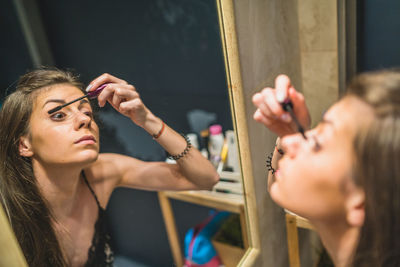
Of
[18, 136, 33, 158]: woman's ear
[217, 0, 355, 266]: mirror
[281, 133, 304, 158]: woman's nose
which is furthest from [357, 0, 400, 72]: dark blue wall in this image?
[18, 136, 33, 158]: woman's ear

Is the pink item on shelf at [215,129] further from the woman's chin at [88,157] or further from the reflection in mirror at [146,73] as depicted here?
the woman's chin at [88,157]

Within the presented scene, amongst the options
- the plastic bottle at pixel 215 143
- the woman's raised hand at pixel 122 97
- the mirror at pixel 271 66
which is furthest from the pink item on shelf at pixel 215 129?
the woman's raised hand at pixel 122 97

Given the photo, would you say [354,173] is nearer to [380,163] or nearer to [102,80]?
Answer: [380,163]

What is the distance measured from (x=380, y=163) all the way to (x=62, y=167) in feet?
1.93

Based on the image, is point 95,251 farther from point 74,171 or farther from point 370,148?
point 370,148

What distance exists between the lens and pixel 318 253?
161 centimetres

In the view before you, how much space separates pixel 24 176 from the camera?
0.61 m

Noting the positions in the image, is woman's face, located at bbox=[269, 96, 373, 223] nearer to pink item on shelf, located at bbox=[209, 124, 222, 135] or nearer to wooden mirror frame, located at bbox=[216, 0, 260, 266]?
wooden mirror frame, located at bbox=[216, 0, 260, 266]

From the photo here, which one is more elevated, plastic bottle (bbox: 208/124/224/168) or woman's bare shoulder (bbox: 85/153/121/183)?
woman's bare shoulder (bbox: 85/153/121/183)

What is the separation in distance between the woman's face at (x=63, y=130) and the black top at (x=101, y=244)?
0.15 meters

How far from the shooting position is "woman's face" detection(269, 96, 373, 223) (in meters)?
0.57

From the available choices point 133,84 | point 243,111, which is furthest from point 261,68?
point 133,84

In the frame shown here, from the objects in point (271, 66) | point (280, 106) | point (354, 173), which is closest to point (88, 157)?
point (280, 106)

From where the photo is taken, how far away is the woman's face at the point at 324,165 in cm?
57
